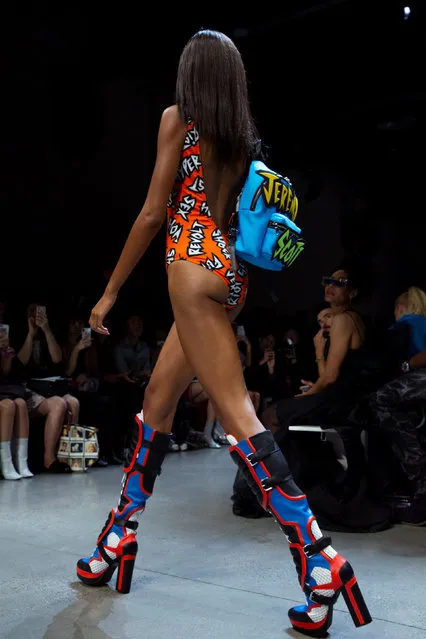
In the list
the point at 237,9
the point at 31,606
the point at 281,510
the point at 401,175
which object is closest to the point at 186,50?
the point at 281,510

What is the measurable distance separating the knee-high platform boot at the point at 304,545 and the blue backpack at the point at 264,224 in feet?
1.38

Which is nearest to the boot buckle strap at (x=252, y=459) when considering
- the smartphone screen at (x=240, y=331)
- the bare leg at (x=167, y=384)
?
the bare leg at (x=167, y=384)

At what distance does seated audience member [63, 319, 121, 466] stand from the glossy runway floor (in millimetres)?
1140

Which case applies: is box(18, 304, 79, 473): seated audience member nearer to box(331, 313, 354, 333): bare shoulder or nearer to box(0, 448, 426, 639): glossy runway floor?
box(0, 448, 426, 639): glossy runway floor

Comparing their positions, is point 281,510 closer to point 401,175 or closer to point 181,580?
point 181,580

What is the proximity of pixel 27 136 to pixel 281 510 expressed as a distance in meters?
5.30

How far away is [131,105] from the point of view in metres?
7.28

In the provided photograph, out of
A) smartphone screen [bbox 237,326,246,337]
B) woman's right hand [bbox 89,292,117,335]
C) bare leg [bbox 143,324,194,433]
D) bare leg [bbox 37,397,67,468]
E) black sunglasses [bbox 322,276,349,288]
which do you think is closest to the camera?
woman's right hand [bbox 89,292,117,335]

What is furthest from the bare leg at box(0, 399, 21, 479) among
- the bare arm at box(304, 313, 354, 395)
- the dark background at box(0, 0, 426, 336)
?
the bare arm at box(304, 313, 354, 395)

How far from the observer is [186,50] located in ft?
6.15

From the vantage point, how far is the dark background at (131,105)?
6.13 meters

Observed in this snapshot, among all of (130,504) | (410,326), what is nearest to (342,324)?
(410,326)

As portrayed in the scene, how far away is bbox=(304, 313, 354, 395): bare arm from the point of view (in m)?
3.39

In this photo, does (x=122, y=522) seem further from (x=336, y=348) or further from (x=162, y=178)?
(x=336, y=348)
